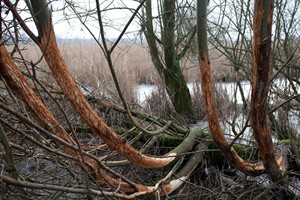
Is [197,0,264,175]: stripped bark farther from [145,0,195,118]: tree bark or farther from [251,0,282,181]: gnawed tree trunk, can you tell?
[145,0,195,118]: tree bark

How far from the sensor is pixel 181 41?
4.63 m

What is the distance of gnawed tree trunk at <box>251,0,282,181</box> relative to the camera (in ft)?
5.86

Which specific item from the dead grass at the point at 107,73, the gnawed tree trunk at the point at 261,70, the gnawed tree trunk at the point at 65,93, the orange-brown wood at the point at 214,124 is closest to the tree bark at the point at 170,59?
the dead grass at the point at 107,73

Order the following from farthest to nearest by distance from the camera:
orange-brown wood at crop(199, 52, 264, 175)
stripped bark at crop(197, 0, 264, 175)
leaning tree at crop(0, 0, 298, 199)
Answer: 1. orange-brown wood at crop(199, 52, 264, 175)
2. stripped bark at crop(197, 0, 264, 175)
3. leaning tree at crop(0, 0, 298, 199)

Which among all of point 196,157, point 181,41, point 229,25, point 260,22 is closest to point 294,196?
point 196,157

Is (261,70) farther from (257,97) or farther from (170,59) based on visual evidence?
(170,59)

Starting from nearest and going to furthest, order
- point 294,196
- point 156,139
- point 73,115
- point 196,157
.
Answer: point 294,196 → point 196,157 → point 156,139 → point 73,115

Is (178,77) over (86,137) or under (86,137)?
over

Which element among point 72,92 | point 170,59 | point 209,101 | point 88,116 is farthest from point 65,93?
point 170,59

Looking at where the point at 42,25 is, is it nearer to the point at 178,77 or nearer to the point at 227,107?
the point at 227,107

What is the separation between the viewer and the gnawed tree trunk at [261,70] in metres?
1.79

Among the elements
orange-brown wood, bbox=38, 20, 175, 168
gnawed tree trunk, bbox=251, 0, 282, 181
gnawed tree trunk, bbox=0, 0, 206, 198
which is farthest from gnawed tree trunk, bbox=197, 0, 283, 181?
orange-brown wood, bbox=38, 20, 175, 168

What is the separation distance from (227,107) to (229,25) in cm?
114

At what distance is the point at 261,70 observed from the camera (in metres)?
1.88
